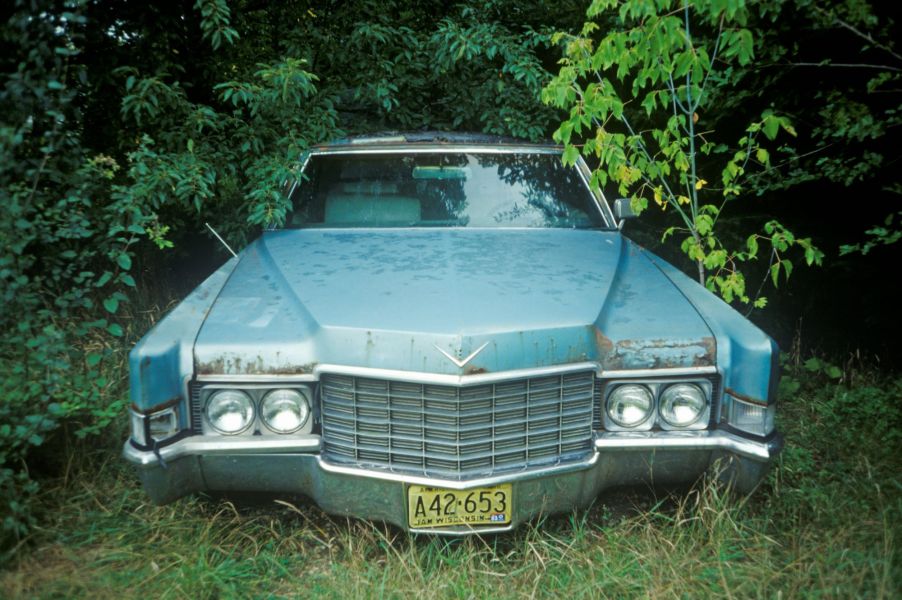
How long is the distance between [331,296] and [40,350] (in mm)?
1099

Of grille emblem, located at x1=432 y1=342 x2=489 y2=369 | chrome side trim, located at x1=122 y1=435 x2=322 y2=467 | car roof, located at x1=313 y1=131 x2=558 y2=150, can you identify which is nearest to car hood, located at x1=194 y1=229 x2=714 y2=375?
grille emblem, located at x1=432 y1=342 x2=489 y2=369

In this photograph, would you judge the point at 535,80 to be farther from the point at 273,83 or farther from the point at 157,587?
the point at 157,587

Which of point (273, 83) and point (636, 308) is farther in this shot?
point (273, 83)

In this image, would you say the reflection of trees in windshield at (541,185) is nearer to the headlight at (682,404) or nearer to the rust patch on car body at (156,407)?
the headlight at (682,404)

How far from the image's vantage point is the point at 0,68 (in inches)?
107

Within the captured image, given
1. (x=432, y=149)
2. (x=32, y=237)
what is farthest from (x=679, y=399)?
(x=32, y=237)

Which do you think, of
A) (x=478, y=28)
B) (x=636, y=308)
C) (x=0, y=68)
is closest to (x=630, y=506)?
(x=636, y=308)

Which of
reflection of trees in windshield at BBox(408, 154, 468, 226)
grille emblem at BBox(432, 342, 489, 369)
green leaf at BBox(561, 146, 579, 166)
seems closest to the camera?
grille emblem at BBox(432, 342, 489, 369)

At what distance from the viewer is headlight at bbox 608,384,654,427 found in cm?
237

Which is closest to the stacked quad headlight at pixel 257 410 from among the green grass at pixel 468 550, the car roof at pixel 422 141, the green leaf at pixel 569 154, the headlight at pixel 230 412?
the headlight at pixel 230 412

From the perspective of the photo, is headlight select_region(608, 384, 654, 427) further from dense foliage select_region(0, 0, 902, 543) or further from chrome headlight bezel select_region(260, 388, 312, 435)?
dense foliage select_region(0, 0, 902, 543)

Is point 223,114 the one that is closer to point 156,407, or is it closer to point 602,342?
point 156,407

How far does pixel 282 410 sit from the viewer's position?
2.30 metres

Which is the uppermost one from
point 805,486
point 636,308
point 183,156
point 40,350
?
point 183,156
